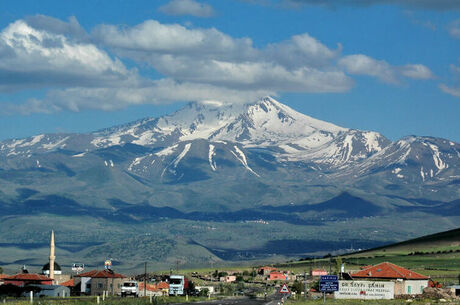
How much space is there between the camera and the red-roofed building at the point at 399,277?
138 meters

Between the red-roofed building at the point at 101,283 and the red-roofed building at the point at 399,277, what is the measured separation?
177 feet

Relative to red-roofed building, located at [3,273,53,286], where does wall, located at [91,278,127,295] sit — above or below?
below

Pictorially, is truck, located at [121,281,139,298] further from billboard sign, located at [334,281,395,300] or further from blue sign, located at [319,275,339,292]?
blue sign, located at [319,275,339,292]

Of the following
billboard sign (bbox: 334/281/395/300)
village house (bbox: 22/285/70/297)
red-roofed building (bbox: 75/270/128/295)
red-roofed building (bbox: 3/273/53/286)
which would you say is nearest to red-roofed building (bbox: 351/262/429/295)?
billboard sign (bbox: 334/281/395/300)

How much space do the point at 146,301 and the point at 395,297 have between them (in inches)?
1267

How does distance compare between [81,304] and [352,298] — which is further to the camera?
[352,298]

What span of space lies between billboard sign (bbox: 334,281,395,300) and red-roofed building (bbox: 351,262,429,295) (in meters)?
10.8

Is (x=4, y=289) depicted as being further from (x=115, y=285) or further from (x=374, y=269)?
(x=374, y=269)

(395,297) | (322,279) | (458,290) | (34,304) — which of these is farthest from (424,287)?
(34,304)

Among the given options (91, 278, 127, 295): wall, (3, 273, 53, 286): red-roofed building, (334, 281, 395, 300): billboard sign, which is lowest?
(334, 281, 395, 300): billboard sign

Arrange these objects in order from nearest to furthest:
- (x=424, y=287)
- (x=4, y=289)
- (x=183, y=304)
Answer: (x=183, y=304) → (x=424, y=287) → (x=4, y=289)

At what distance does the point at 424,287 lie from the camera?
142m

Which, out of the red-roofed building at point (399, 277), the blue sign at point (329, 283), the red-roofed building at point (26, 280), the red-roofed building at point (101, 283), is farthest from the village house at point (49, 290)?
the blue sign at point (329, 283)

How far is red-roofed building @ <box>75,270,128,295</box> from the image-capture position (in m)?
180
